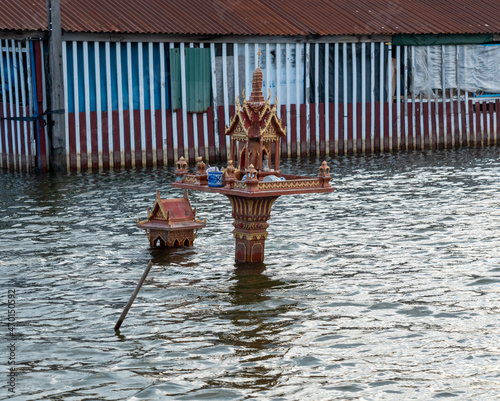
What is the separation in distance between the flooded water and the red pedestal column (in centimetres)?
32

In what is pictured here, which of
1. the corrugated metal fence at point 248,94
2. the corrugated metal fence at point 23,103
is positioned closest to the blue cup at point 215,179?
the corrugated metal fence at point 248,94

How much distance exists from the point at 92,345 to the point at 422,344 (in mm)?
3835

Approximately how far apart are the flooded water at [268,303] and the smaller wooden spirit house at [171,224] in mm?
345

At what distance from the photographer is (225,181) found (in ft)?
50.8

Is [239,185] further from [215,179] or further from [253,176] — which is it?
[215,179]

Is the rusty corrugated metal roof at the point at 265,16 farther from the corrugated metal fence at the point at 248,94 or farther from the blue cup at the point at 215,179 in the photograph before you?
the blue cup at the point at 215,179

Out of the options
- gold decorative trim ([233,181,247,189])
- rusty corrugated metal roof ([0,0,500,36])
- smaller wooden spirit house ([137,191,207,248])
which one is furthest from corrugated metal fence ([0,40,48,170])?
gold decorative trim ([233,181,247,189])

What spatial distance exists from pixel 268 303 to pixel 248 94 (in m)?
19.5

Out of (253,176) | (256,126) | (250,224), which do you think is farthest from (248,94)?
(253,176)

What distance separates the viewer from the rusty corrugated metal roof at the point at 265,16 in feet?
95.7

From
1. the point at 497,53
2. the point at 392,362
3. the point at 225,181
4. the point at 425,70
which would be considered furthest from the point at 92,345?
the point at 497,53

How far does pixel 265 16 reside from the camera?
111ft

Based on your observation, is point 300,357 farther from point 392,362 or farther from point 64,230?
point 64,230

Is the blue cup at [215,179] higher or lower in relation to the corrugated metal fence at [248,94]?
lower
